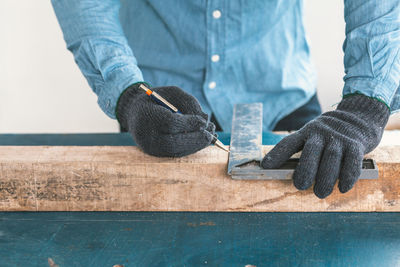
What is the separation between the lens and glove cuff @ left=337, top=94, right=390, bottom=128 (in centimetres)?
118

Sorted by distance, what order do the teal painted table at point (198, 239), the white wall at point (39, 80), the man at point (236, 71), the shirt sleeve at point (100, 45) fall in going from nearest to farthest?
1. the teal painted table at point (198, 239)
2. the man at point (236, 71)
3. the shirt sleeve at point (100, 45)
4. the white wall at point (39, 80)

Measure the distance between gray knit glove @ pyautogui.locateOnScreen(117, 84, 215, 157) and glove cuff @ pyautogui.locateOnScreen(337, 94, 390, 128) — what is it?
36 cm

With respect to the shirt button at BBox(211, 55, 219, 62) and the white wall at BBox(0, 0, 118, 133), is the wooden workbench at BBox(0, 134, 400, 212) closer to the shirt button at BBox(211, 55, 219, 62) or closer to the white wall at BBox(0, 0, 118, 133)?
the shirt button at BBox(211, 55, 219, 62)

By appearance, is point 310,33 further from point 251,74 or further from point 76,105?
point 76,105

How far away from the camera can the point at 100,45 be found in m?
1.37

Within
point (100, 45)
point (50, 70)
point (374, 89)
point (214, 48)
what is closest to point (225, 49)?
point (214, 48)

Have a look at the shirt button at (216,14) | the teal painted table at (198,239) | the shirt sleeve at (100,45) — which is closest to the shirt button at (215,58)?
the shirt button at (216,14)

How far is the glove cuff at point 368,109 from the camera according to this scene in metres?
1.18

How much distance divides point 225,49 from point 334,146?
67 centimetres

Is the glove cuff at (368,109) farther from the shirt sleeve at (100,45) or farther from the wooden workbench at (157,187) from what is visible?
the shirt sleeve at (100,45)

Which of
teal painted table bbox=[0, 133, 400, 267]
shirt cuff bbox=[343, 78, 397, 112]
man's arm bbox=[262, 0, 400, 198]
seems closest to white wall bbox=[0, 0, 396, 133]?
man's arm bbox=[262, 0, 400, 198]

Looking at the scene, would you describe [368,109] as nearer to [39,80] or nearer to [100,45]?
[100,45]

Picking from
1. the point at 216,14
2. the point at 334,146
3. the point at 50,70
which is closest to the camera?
the point at 334,146

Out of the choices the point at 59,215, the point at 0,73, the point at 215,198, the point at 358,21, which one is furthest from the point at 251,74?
the point at 0,73
